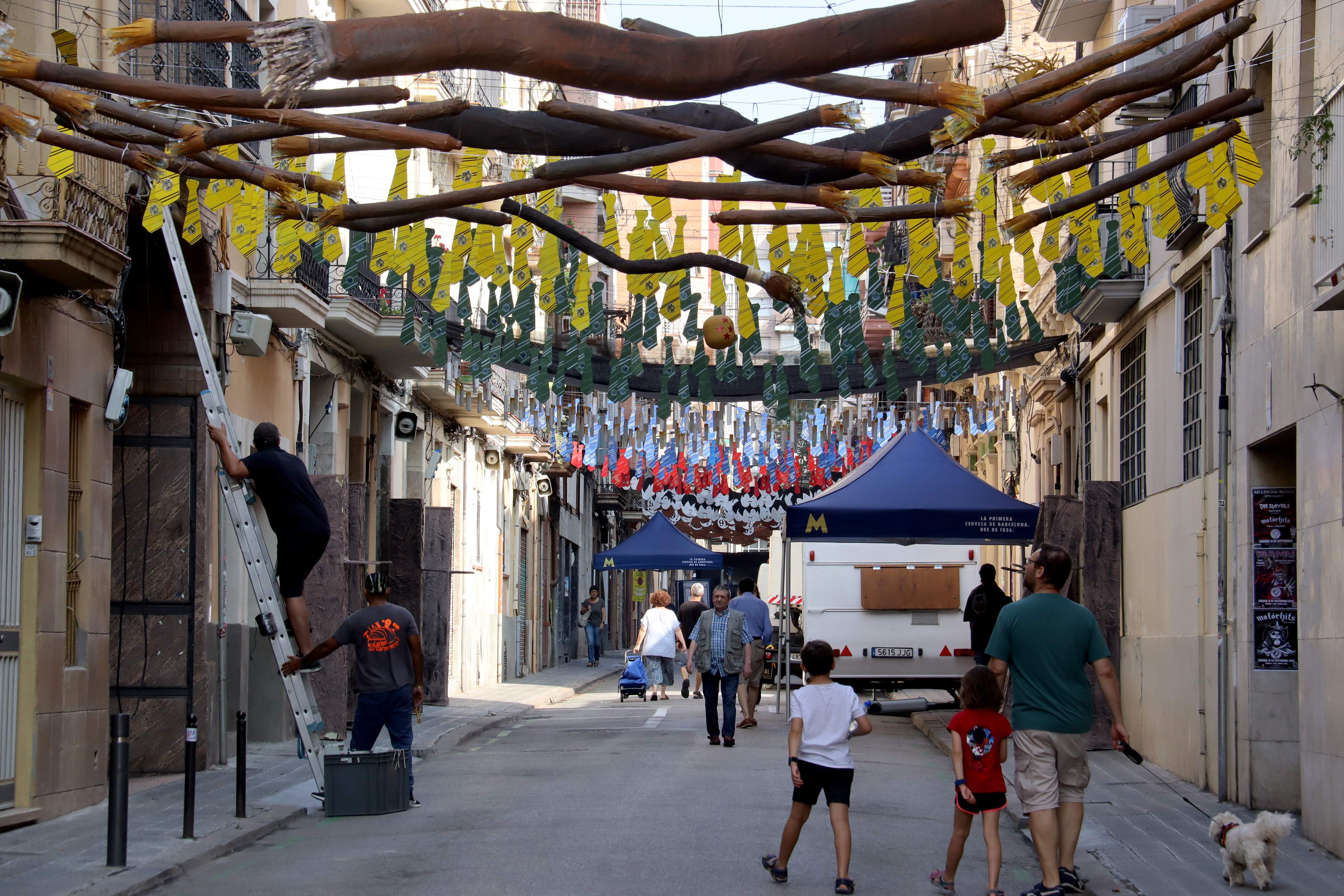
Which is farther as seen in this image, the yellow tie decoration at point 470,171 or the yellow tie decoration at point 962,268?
the yellow tie decoration at point 470,171

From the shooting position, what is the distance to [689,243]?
51625mm

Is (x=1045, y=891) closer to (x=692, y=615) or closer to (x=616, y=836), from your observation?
(x=616, y=836)

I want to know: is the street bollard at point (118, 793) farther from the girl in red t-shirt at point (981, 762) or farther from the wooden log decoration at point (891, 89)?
the wooden log decoration at point (891, 89)

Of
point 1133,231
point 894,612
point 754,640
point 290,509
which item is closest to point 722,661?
point 754,640

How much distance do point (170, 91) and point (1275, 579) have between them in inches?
350

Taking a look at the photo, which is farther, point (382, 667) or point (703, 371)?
point (382, 667)

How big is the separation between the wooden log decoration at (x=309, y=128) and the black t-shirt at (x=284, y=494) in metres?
4.03

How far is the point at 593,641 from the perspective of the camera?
40.7 metres

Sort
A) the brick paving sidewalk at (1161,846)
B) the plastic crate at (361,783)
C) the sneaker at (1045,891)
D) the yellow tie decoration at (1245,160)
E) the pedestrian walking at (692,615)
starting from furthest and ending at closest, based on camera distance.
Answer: the pedestrian walking at (692,615)
the plastic crate at (361,783)
the yellow tie decoration at (1245,160)
the brick paving sidewalk at (1161,846)
the sneaker at (1045,891)

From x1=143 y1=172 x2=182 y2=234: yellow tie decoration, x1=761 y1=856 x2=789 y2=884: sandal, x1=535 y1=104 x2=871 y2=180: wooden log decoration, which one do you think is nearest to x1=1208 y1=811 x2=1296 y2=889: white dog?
x1=761 y1=856 x2=789 y2=884: sandal

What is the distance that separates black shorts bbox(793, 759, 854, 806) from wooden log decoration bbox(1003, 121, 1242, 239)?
3.01 meters

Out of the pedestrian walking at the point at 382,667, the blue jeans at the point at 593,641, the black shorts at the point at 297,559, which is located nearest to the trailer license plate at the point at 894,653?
the pedestrian walking at the point at 382,667

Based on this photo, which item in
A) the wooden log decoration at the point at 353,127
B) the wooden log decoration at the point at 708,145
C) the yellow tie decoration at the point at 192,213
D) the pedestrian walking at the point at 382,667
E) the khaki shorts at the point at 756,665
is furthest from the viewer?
the khaki shorts at the point at 756,665

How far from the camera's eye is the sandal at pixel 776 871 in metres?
8.55
